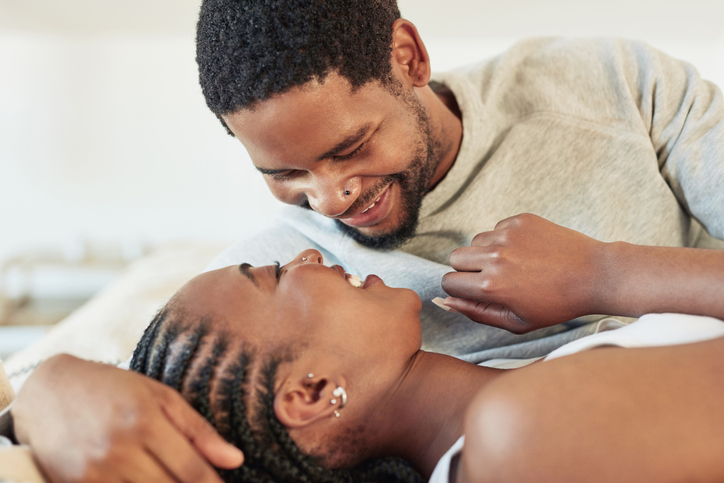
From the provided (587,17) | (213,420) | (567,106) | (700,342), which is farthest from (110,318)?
(587,17)

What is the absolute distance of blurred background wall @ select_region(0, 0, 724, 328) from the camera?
2.21 m

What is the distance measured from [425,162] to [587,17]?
1.58 m

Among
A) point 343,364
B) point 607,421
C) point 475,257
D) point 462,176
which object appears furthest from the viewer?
point 462,176

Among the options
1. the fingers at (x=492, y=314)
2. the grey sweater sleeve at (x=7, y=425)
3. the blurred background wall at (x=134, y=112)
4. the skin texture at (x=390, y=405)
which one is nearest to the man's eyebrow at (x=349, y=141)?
the skin texture at (x=390, y=405)

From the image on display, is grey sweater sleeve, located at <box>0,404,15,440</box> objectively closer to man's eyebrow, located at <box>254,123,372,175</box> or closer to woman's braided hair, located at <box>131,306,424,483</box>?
woman's braided hair, located at <box>131,306,424,483</box>

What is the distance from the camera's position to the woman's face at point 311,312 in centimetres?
78

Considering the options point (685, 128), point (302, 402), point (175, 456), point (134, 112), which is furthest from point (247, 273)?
point (134, 112)

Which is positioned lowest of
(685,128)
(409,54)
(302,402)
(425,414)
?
(425,414)

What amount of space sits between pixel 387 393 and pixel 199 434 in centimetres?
31

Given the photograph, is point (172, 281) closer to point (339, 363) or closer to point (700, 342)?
point (339, 363)

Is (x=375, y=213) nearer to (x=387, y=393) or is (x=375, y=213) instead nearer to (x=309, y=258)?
(x=309, y=258)

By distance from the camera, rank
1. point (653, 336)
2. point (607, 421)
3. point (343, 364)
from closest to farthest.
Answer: point (607, 421), point (653, 336), point (343, 364)

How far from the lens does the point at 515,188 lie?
1179 millimetres

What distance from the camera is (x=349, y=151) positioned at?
3.08 feet
